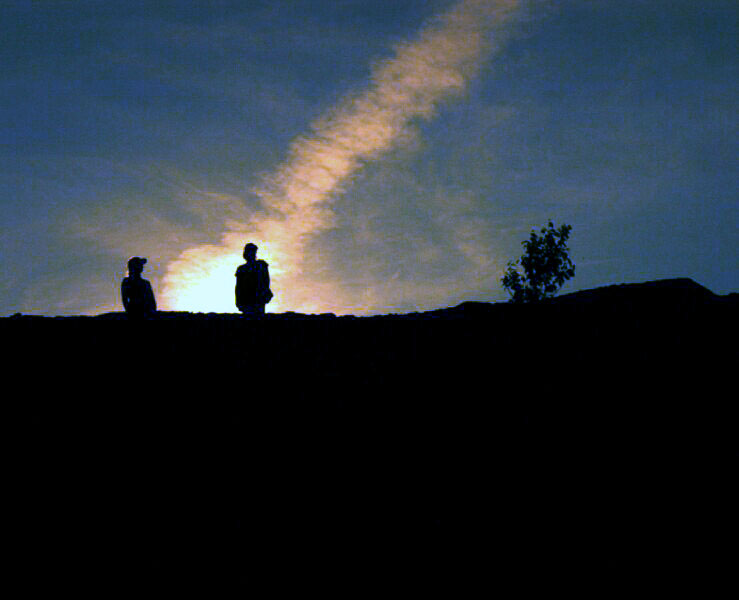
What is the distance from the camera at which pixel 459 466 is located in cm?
692

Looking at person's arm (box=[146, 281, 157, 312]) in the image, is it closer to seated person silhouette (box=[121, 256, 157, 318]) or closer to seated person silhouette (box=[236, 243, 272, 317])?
seated person silhouette (box=[121, 256, 157, 318])

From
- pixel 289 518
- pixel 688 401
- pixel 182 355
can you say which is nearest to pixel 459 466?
pixel 289 518

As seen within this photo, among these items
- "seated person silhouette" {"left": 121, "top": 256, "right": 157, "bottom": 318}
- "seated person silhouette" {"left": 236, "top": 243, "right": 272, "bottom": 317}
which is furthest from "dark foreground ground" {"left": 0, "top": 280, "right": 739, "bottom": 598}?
"seated person silhouette" {"left": 236, "top": 243, "right": 272, "bottom": 317}

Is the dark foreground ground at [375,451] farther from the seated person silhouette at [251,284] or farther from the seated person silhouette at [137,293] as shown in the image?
the seated person silhouette at [251,284]

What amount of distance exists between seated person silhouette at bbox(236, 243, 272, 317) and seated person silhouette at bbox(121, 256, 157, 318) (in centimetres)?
127


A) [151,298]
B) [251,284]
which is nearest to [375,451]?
[251,284]

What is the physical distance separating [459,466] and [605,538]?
5.29 feet

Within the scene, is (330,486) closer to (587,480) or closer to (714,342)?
(587,480)

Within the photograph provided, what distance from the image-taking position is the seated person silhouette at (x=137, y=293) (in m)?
8.98

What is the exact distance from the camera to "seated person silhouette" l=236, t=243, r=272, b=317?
9.59 meters

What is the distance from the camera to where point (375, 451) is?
7.04 metres

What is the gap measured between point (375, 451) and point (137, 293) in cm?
434

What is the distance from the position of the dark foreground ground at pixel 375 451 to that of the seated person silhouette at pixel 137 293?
22.2 inches

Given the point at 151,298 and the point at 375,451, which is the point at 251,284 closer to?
the point at 151,298
